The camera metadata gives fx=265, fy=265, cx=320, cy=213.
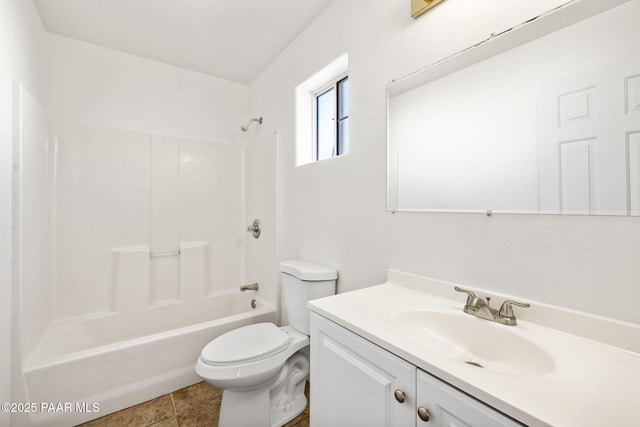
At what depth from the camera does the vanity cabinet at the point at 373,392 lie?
1.87 ft

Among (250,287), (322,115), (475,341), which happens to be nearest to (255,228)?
(250,287)

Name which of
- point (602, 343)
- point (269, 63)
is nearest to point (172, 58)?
point (269, 63)

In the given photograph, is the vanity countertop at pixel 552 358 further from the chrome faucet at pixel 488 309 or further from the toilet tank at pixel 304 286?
the toilet tank at pixel 304 286

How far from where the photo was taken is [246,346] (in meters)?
1.42

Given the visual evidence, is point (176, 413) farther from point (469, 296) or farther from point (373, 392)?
point (469, 296)

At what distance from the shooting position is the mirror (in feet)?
2.26

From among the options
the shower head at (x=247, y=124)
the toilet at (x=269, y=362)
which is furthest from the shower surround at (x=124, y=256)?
the toilet at (x=269, y=362)

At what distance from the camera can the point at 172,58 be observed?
7.23ft

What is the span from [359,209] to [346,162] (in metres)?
0.28

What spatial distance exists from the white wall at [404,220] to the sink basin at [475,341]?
0.51 ft

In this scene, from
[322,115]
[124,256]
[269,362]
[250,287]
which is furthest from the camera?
[250,287]

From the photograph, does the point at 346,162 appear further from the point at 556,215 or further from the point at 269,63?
the point at 269,63

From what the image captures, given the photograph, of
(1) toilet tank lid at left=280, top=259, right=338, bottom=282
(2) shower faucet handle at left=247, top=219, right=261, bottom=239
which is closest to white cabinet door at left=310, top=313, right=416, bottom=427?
(1) toilet tank lid at left=280, top=259, right=338, bottom=282

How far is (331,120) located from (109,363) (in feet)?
6.64
